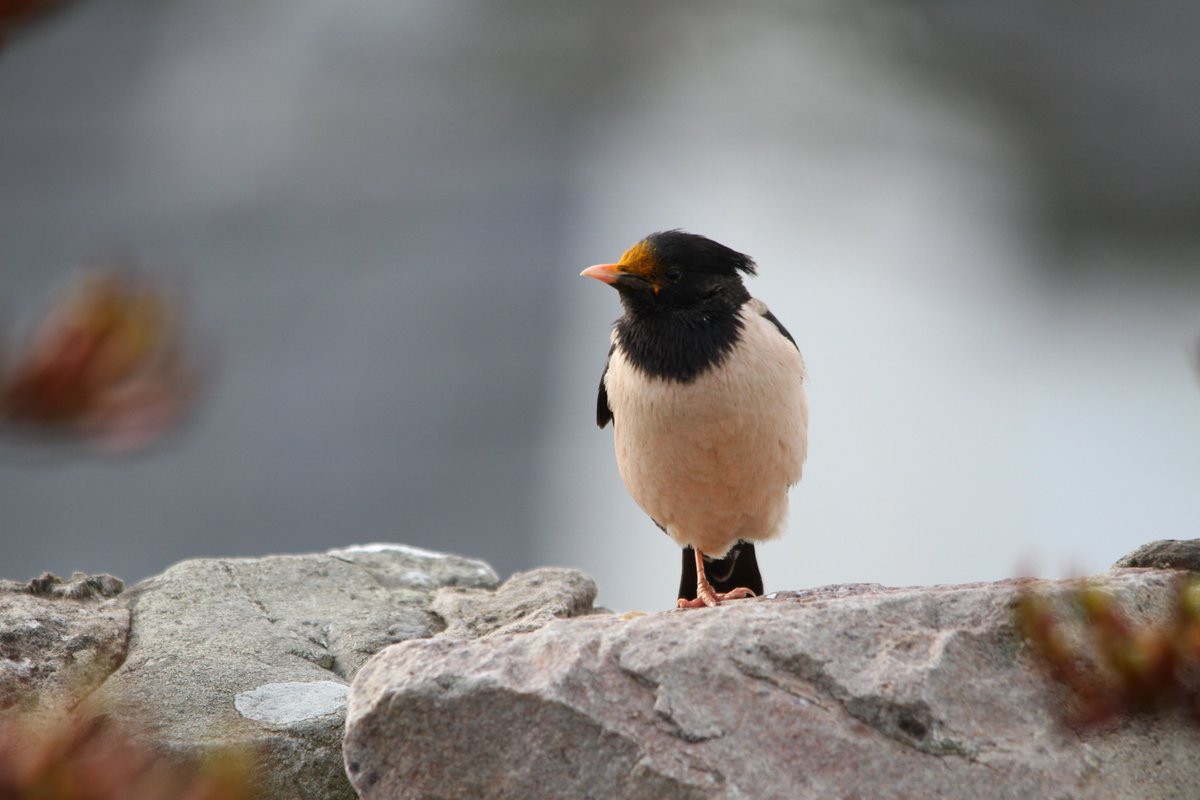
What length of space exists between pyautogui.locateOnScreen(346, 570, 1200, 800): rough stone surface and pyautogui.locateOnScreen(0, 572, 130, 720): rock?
1061 mm

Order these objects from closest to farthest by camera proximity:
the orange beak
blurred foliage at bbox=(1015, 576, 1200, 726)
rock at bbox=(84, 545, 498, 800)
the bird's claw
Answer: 1. blurred foliage at bbox=(1015, 576, 1200, 726)
2. rock at bbox=(84, 545, 498, 800)
3. the orange beak
4. the bird's claw

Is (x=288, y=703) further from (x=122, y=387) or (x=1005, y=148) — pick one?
(x=1005, y=148)

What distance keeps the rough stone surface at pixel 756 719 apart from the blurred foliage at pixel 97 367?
63.0 inches

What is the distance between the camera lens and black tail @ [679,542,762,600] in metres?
6.18

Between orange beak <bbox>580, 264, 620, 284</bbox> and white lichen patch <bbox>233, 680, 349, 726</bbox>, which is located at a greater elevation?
orange beak <bbox>580, 264, 620, 284</bbox>

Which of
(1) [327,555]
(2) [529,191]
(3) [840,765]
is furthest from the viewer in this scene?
(2) [529,191]

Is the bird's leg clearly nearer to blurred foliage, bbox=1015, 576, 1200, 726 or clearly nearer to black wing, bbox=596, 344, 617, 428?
black wing, bbox=596, 344, 617, 428

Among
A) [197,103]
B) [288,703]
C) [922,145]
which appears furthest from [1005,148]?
[288,703]

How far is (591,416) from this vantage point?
480 inches

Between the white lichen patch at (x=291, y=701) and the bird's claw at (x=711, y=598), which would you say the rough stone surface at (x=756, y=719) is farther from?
the bird's claw at (x=711, y=598)

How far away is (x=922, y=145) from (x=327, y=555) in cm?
915

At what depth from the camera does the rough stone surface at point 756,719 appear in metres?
3.21

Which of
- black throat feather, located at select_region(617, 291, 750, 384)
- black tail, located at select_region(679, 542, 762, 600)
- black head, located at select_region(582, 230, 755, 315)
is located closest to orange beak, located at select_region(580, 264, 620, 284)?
black head, located at select_region(582, 230, 755, 315)

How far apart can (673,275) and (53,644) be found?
235cm
